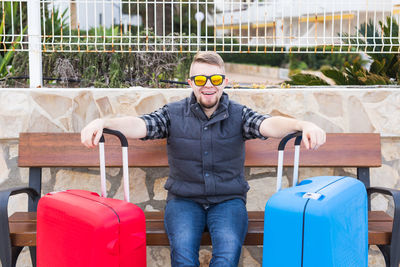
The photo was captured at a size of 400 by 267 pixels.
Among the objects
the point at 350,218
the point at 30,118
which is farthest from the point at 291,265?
the point at 30,118

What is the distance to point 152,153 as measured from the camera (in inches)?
132

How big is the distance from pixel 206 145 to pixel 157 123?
0.32 meters

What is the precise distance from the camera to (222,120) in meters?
2.91

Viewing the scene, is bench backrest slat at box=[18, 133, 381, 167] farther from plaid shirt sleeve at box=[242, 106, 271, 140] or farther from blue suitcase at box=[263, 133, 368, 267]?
blue suitcase at box=[263, 133, 368, 267]

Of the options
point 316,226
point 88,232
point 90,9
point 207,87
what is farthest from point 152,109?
point 90,9

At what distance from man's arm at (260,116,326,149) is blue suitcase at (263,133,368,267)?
0.22 metres

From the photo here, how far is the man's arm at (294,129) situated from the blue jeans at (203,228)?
47 cm

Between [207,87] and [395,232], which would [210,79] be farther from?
[395,232]

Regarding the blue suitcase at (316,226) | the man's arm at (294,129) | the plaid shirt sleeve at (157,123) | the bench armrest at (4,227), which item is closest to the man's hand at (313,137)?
the man's arm at (294,129)

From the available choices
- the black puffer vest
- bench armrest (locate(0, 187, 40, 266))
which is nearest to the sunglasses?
the black puffer vest

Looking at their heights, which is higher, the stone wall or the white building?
the white building

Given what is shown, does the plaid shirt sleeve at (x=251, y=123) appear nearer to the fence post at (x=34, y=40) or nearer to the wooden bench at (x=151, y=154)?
the wooden bench at (x=151, y=154)

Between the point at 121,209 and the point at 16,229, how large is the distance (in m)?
0.91

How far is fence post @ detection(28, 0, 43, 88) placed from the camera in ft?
12.8
